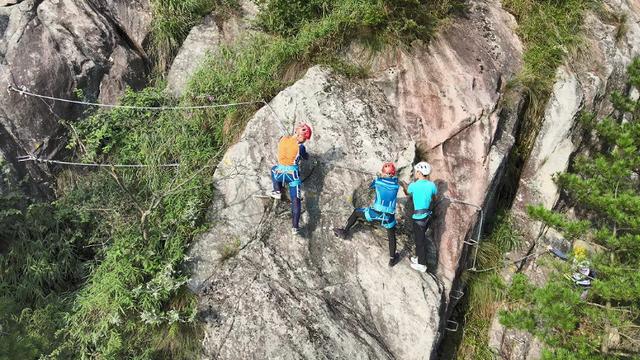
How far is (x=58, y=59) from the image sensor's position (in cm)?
887

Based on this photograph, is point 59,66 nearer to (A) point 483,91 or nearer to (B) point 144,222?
(B) point 144,222

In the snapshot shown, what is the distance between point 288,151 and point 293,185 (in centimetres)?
52

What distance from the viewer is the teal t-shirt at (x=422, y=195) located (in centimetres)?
732

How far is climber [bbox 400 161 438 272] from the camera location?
24.0 ft

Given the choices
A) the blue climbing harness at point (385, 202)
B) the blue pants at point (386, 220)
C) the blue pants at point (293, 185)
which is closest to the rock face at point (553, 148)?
the blue pants at point (386, 220)

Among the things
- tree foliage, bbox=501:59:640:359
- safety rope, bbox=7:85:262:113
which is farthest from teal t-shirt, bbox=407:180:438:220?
safety rope, bbox=7:85:262:113

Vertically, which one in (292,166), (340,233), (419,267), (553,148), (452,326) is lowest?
(452,326)

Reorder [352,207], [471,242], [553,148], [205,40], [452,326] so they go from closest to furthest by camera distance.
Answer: [352,207] → [471,242] → [452,326] → [553,148] → [205,40]

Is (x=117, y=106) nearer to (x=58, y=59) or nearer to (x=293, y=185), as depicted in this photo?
(x=58, y=59)

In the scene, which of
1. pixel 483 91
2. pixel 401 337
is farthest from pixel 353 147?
pixel 401 337

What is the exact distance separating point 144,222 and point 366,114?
163 inches

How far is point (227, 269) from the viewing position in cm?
749

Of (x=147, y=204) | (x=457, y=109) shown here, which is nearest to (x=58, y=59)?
(x=147, y=204)

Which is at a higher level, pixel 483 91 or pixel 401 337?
pixel 483 91
